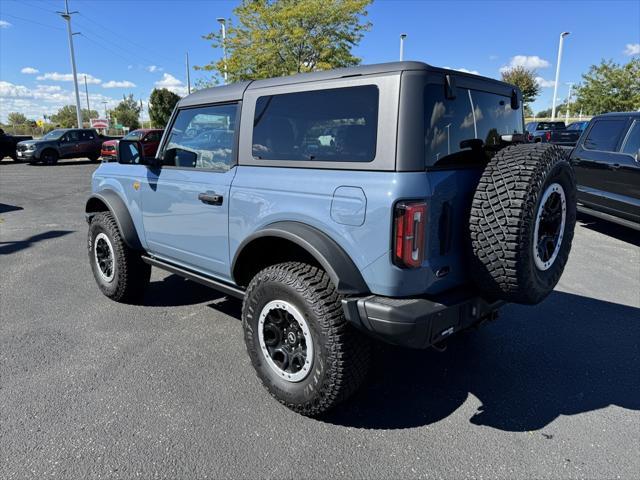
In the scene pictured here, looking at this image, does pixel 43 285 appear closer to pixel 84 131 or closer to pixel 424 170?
pixel 424 170

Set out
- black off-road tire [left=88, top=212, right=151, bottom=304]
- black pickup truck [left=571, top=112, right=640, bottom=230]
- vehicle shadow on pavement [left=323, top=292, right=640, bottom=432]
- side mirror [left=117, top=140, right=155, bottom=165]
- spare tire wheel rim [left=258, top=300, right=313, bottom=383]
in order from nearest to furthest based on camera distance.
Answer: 1. spare tire wheel rim [left=258, top=300, right=313, bottom=383]
2. vehicle shadow on pavement [left=323, top=292, right=640, bottom=432]
3. side mirror [left=117, top=140, right=155, bottom=165]
4. black off-road tire [left=88, top=212, right=151, bottom=304]
5. black pickup truck [left=571, top=112, right=640, bottom=230]

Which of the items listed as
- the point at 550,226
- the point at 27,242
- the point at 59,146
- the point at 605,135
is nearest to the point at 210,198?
the point at 550,226

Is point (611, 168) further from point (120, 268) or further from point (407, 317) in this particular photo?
point (120, 268)

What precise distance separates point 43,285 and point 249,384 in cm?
320

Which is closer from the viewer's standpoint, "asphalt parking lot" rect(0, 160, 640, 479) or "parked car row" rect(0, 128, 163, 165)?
"asphalt parking lot" rect(0, 160, 640, 479)

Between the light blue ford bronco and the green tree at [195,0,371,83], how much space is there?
15.4 metres

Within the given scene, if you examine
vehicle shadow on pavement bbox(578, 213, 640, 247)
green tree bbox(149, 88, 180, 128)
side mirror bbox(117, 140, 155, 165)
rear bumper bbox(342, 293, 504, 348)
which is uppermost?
green tree bbox(149, 88, 180, 128)

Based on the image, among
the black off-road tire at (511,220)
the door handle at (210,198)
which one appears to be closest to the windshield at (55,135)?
the door handle at (210,198)

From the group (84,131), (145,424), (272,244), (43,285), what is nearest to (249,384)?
(145,424)

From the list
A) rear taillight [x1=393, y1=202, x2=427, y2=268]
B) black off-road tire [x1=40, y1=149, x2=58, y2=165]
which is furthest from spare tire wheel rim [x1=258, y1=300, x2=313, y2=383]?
black off-road tire [x1=40, y1=149, x2=58, y2=165]

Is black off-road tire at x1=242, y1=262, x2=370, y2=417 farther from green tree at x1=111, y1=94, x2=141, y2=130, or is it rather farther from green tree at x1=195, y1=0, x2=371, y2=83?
green tree at x1=111, y1=94, x2=141, y2=130

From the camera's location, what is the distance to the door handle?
10.1 ft

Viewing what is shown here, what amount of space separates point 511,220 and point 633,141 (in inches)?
226

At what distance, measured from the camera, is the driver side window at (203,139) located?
3205 millimetres
